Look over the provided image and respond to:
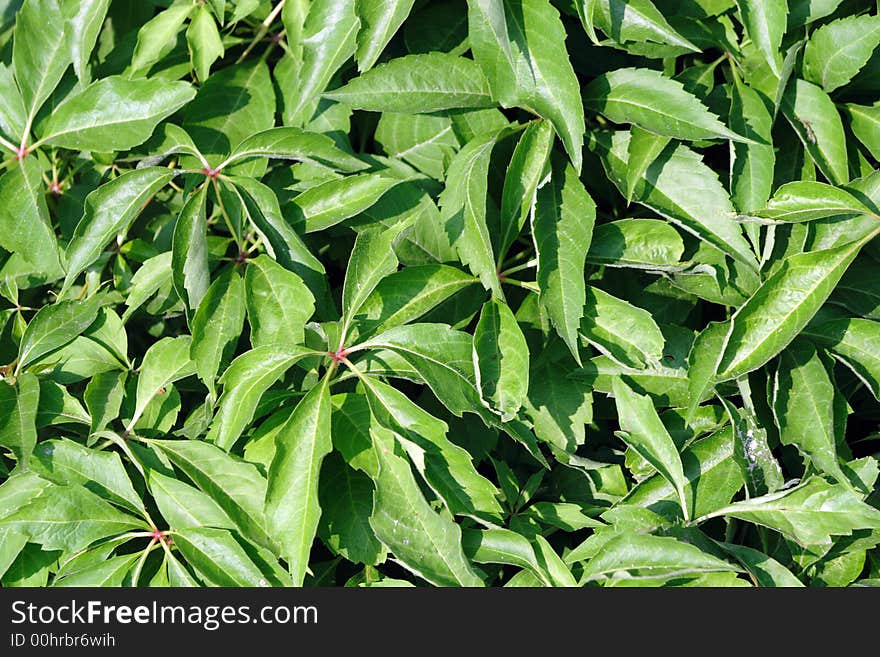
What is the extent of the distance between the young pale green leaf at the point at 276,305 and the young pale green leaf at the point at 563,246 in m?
0.33

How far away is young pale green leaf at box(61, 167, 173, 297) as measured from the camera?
1.33 metres

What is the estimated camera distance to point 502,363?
1271 millimetres

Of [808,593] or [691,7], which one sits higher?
[691,7]

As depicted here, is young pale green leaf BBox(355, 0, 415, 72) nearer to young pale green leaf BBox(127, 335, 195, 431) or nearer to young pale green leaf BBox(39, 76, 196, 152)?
young pale green leaf BBox(39, 76, 196, 152)

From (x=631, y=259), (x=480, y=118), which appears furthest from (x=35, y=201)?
(x=631, y=259)

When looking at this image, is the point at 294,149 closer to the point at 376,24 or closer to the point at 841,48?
the point at 376,24

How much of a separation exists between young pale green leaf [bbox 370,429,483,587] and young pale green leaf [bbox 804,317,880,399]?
608mm

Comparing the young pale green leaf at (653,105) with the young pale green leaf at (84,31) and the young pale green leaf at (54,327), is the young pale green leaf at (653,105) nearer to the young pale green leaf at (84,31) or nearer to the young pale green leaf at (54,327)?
the young pale green leaf at (84,31)

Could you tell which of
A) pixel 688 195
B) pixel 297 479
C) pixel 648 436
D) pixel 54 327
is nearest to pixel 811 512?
pixel 648 436

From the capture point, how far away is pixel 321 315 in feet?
4.63

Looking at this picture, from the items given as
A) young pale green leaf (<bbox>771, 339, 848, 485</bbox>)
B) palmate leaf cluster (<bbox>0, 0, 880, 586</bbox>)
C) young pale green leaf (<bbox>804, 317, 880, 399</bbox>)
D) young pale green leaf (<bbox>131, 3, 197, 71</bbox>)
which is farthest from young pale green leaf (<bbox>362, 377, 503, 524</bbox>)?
young pale green leaf (<bbox>131, 3, 197, 71</bbox>)

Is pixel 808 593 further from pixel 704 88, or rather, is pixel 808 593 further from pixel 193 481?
pixel 193 481

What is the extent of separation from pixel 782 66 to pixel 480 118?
1.43 ft

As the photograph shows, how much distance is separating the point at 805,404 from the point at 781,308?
0.53ft
